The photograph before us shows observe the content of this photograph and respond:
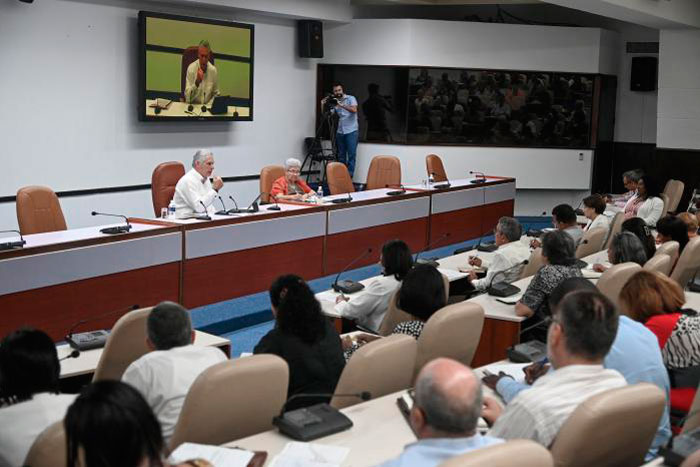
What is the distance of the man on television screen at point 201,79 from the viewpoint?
1068 cm

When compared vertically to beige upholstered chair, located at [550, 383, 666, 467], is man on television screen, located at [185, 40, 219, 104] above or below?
above

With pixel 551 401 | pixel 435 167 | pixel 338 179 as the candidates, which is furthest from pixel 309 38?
pixel 551 401

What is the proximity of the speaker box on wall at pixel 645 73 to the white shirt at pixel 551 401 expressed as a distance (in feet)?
38.9

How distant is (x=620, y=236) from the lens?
5992 millimetres

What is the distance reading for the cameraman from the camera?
12.6 metres

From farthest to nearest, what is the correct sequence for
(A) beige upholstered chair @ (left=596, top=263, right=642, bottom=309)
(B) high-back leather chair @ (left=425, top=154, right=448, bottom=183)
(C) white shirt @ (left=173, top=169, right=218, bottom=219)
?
1. (B) high-back leather chair @ (left=425, top=154, right=448, bottom=183)
2. (C) white shirt @ (left=173, top=169, right=218, bottom=219)
3. (A) beige upholstered chair @ (left=596, top=263, right=642, bottom=309)

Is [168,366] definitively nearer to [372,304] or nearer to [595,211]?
[372,304]

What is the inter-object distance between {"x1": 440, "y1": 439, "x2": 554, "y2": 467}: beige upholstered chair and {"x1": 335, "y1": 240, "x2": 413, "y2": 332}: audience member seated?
2.91 m

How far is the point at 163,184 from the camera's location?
8.09 m

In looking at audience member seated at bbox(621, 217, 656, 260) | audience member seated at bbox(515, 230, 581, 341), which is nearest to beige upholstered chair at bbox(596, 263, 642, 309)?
audience member seated at bbox(515, 230, 581, 341)

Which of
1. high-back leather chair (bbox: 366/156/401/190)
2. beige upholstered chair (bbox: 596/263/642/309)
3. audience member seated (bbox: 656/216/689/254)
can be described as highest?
high-back leather chair (bbox: 366/156/401/190)

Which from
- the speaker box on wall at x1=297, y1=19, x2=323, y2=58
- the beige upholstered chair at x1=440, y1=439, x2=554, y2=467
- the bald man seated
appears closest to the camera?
the beige upholstered chair at x1=440, y1=439, x2=554, y2=467

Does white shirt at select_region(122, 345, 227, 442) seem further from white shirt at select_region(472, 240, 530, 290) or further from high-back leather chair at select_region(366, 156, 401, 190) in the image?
high-back leather chair at select_region(366, 156, 401, 190)

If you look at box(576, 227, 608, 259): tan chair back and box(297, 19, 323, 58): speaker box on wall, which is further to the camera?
box(297, 19, 323, 58): speaker box on wall
